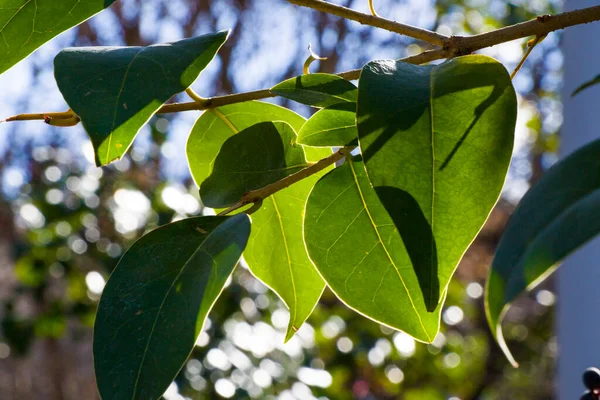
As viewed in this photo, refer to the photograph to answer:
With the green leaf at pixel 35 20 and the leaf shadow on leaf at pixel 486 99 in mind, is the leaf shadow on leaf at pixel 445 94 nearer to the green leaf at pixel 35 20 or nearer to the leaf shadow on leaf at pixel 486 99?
the leaf shadow on leaf at pixel 486 99

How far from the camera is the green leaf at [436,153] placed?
288mm

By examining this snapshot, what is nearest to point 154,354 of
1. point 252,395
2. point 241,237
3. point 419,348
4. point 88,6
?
point 241,237

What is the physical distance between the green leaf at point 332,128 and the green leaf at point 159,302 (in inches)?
2.2

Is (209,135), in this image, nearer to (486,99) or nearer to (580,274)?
(486,99)

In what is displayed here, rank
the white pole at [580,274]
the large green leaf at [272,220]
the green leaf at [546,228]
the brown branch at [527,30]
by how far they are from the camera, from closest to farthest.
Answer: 1. the green leaf at [546,228]
2. the brown branch at [527,30]
3. the large green leaf at [272,220]
4. the white pole at [580,274]

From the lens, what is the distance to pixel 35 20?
36 cm

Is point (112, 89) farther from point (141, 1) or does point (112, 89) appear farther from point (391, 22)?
point (141, 1)

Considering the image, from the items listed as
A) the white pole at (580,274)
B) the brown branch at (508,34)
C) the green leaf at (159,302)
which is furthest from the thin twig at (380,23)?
the white pole at (580,274)

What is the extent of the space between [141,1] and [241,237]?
347cm

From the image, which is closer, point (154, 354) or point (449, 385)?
point (154, 354)

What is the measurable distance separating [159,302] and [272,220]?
12 centimetres

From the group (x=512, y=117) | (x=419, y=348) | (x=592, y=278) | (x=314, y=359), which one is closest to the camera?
(x=512, y=117)

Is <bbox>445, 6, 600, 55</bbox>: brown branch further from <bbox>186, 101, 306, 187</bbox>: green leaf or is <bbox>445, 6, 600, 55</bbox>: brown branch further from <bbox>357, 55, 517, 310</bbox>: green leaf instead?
<bbox>186, 101, 306, 187</bbox>: green leaf

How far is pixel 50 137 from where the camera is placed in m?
3.25
